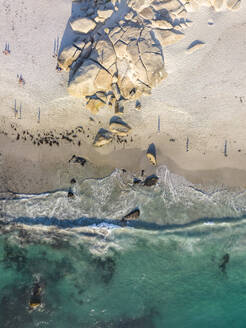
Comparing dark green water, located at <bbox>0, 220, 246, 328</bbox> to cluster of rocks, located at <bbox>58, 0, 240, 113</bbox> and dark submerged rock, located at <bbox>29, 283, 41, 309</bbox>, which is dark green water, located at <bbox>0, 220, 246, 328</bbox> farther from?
cluster of rocks, located at <bbox>58, 0, 240, 113</bbox>

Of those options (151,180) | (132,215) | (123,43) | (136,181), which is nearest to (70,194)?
(132,215)

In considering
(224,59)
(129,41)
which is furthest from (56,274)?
(224,59)

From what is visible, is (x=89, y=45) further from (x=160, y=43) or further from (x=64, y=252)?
(x=64, y=252)

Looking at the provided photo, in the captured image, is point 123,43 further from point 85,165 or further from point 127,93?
point 85,165

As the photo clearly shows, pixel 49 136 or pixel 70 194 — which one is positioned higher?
pixel 49 136

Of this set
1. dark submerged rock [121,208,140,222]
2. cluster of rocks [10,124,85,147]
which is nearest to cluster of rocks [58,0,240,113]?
cluster of rocks [10,124,85,147]

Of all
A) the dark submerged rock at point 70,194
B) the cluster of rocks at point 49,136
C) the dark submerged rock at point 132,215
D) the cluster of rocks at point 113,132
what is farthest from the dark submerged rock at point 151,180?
the cluster of rocks at point 49,136

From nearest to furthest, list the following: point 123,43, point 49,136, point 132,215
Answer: point 123,43
point 132,215
point 49,136
